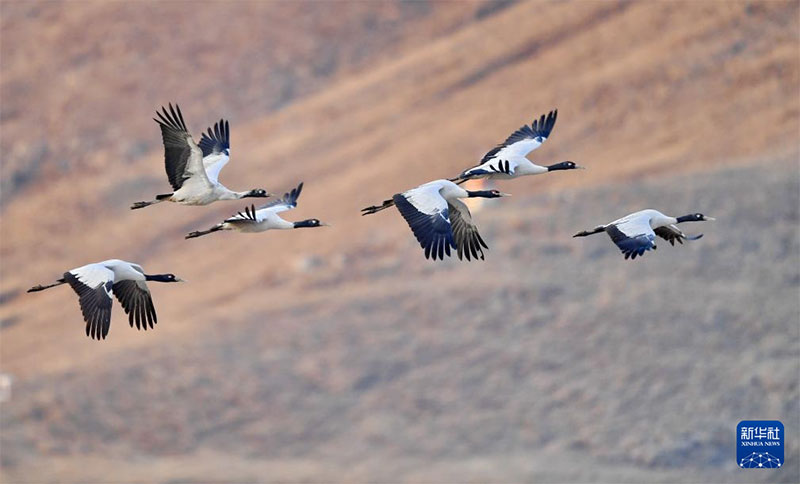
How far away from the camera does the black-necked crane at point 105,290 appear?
81.1 feet

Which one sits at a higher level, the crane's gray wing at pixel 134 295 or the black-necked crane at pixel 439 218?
the black-necked crane at pixel 439 218

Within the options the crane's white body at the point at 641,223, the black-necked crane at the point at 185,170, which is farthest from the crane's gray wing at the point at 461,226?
the black-necked crane at the point at 185,170

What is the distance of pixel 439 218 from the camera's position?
25.6 m

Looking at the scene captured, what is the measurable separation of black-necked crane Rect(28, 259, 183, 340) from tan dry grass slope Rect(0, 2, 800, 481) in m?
22.0

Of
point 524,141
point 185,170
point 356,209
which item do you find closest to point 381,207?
point 524,141

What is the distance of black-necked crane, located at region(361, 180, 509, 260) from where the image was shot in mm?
25281

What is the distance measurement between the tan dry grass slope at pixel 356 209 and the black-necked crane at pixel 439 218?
20.0 m

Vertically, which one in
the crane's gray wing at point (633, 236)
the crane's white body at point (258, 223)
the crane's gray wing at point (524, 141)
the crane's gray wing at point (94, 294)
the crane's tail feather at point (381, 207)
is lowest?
the crane's gray wing at point (94, 294)

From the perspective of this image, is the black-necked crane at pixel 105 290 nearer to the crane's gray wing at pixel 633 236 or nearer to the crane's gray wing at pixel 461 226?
the crane's gray wing at pixel 461 226

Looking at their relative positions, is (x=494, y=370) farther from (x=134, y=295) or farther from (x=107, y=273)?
(x=107, y=273)

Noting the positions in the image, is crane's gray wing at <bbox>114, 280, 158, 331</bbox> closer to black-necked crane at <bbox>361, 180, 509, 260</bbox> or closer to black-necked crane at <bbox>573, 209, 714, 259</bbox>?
black-necked crane at <bbox>361, 180, 509, 260</bbox>

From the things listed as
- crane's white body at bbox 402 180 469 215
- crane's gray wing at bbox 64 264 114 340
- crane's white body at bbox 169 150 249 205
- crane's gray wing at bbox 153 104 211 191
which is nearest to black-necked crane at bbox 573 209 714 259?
crane's white body at bbox 402 180 469 215

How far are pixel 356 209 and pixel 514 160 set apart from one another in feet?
90.8

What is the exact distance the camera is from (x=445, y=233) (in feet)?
83.3
